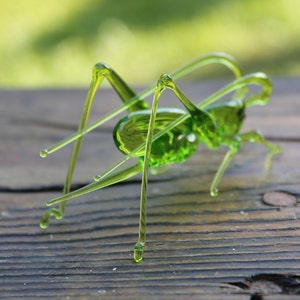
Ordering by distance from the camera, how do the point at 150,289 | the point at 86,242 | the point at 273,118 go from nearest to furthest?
the point at 150,289 < the point at 86,242 < the point at 273,118

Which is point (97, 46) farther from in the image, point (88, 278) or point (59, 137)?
point (88, 278)

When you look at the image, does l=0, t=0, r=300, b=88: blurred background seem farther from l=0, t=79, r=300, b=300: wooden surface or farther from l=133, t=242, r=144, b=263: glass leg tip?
l=133, t=242, r=144, b=263: glass leg tip

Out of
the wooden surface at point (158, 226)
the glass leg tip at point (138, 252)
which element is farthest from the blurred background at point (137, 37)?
the glass leg tip at point (138, 252)

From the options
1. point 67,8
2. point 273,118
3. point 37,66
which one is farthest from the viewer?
point 67,8

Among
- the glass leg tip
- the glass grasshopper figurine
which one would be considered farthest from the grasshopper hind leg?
the glass leg tip

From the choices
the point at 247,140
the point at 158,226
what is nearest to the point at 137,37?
the point at 247,140

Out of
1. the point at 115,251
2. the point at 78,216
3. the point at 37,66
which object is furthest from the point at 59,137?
the point at 37,66

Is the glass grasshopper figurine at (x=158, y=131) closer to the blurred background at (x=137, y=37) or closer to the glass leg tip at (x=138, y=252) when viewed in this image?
the glass leg tip at (x=138, y=252)
